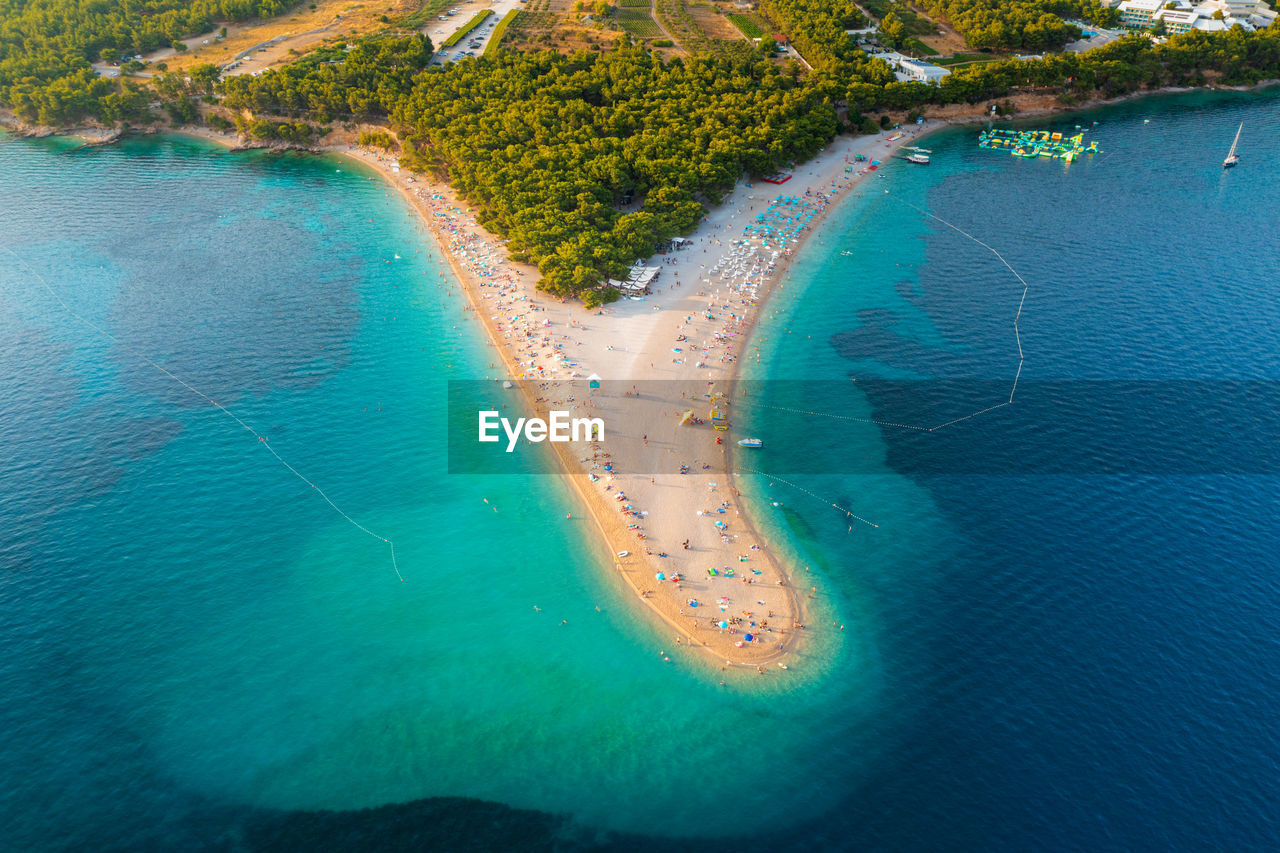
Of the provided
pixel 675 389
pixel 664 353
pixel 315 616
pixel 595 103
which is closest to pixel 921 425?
pixel 675 389

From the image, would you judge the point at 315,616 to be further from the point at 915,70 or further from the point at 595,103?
the point at 915,70

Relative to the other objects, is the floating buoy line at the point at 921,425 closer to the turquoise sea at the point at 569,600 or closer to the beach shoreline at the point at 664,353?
the turquoise sea at the point at 569,600

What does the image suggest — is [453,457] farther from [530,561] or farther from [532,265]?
[532,265]

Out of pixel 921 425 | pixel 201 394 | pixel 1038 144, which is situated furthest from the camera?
pixel 1038 144

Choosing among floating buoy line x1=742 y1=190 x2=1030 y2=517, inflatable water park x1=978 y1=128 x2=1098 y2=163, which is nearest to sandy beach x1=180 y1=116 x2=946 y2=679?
floating buoy line x1=742 y1=190 x2=1030 y2=517

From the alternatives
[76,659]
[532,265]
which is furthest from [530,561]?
[532,265]

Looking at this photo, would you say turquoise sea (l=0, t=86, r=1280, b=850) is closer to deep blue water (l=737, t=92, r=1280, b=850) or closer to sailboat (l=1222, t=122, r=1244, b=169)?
deep blue water (l=737, t=92, r=1280, b=850)

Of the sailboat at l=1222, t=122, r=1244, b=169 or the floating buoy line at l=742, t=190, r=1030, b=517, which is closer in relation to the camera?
the floating buoy line at l=742, t=190, r=1030, b=517
